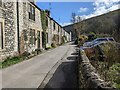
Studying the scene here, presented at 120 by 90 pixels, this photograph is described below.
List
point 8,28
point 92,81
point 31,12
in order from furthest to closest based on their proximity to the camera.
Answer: point 31,12 < point 8,28 < point 92,81

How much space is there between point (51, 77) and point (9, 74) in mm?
2230

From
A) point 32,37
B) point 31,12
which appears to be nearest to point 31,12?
point 31,12

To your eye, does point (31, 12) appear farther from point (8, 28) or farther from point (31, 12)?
point (8, 28)

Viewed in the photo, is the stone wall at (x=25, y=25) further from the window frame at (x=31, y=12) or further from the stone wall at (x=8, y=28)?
the stone wall at (x=8, y=28)

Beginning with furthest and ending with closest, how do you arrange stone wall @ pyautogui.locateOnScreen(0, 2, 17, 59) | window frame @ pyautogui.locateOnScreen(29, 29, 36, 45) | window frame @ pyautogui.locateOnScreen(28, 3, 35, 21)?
window frame @ pyautogui.locateOnScreen(28, 3, 35, 21), window frame @ pyautogui.locateOnScreen(29, 29, 36, 45), stone wall @ pyautogui.locateOnScreen(0, 2, 17, 59)

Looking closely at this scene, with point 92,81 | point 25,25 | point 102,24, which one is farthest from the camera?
point 102,24

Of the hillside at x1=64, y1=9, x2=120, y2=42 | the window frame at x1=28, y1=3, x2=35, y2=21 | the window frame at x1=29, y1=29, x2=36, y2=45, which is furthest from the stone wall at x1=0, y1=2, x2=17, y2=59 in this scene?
the hillside at x1=64, y1=9, x2=120, y2=42

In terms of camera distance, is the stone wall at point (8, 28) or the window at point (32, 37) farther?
the window at point (32, 37)

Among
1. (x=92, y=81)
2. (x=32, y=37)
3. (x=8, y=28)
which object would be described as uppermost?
(x=8, y=28)

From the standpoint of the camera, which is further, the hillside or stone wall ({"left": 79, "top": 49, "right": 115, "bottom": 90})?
the hillside

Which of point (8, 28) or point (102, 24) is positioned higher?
point (102, 24)

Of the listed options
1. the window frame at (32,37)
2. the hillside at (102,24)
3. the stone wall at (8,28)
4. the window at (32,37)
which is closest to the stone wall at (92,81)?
the stone wall at (8,28)

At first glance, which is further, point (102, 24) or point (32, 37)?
point (102, 24)

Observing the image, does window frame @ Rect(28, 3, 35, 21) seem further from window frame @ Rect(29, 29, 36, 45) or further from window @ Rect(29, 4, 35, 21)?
window frame @ Rect(29, 29, 36, 45)
